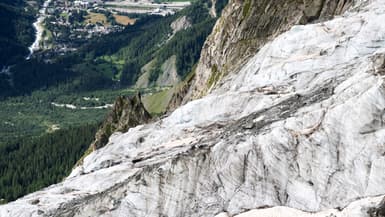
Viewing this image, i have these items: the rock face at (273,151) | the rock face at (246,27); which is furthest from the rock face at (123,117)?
the rock face at (273,151)

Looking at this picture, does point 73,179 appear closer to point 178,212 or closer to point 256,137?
point 178,212

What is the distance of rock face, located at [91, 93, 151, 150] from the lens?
398 ft

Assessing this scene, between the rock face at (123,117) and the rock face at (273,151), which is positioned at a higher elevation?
the rock face at (273,151)

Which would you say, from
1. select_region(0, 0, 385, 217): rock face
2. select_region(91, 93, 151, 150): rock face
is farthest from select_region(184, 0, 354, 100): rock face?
select_region(0, 0, 385, 217): rock face

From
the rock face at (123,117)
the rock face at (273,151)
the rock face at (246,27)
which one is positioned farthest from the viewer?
the rock face at (123,117)

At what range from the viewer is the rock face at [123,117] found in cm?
12144

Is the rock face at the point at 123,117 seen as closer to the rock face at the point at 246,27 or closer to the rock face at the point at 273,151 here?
the rock face at the point at 246,27

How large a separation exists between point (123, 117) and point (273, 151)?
86414 mm

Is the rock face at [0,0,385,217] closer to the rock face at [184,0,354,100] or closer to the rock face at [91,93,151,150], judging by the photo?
the rock face at [184,0,354,100]

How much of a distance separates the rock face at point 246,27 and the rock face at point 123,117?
15.5 meters

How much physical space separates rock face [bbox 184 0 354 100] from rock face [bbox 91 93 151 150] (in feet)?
50.8

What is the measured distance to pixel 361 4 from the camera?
62.9 m

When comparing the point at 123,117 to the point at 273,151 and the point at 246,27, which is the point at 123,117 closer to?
the point at 246,27

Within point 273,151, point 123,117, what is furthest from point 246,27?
point 273,151
